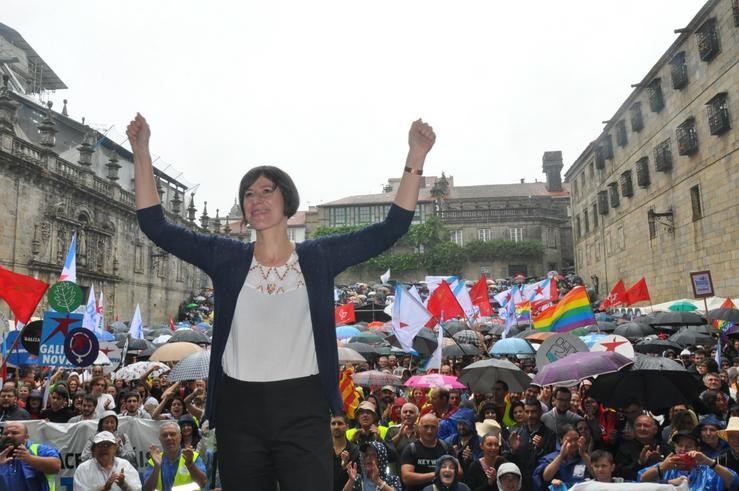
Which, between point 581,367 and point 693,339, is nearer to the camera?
point 581,367

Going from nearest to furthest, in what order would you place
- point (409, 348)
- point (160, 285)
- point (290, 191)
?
point (290, 191) → point (409, 348) → point (160, 285)

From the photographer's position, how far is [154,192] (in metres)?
2.66

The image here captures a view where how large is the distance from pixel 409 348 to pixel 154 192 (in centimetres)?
1120

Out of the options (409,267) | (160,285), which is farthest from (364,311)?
(409,267)

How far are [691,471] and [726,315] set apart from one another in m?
12.8

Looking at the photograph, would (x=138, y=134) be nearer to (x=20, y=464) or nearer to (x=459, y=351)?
(x=20, y=464)

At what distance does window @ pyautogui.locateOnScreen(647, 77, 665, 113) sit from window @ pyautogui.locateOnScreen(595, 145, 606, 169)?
8908mm

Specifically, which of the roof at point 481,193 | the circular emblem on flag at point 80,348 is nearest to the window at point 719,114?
the circular emblem on flag at point 80,348

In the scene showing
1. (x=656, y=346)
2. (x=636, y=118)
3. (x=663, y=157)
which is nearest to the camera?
(x=656, y=346)

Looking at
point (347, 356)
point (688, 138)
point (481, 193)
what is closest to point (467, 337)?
point (347, 356)

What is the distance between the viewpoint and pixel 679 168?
2680 cm

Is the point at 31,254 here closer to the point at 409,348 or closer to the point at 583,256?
the point at 409,348

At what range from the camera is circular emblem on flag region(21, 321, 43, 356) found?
972 cm

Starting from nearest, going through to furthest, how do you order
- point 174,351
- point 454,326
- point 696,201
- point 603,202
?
point 174,351 < point 454,326 < point 696,201 < point 603,202
